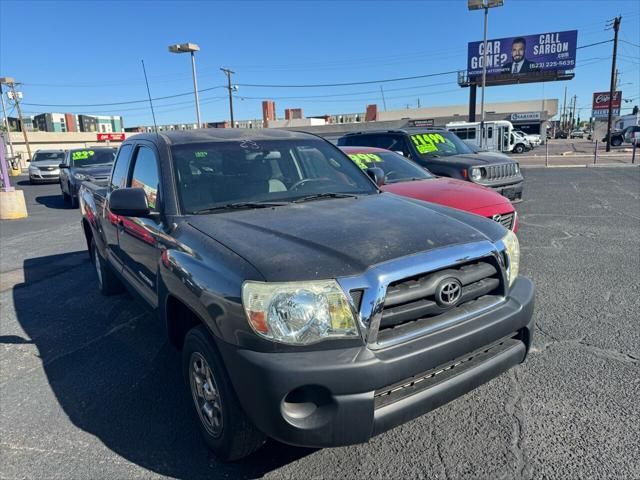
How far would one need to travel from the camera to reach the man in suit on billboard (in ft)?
149

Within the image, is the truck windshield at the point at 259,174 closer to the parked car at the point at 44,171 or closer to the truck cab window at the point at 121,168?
the truck cab window at the point at 121,168

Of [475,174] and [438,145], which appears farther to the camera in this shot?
[438,145]

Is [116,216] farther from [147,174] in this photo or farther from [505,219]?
[505,219]

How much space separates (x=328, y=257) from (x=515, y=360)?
4.12 feet

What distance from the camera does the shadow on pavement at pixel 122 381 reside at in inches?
100

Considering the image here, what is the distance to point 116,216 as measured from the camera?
416 centimetres

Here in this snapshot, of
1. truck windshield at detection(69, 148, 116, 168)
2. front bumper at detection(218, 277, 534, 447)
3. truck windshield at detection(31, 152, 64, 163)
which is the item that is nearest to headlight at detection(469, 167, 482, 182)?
front bumper at detection(218, 277, 534, 447)

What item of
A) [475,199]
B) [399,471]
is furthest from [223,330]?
[475,199]

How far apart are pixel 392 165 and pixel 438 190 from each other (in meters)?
1.41

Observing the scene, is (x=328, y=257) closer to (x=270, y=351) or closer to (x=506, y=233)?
(x=270, y=351)

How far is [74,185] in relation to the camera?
499 inches

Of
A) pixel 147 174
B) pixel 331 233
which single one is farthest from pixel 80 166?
pixel 331 233

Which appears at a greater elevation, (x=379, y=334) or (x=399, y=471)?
(x=379, y=334)

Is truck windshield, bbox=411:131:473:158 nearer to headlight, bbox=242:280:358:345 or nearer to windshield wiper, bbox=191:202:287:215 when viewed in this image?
windshield wiper, bbox=191:202:287:215
